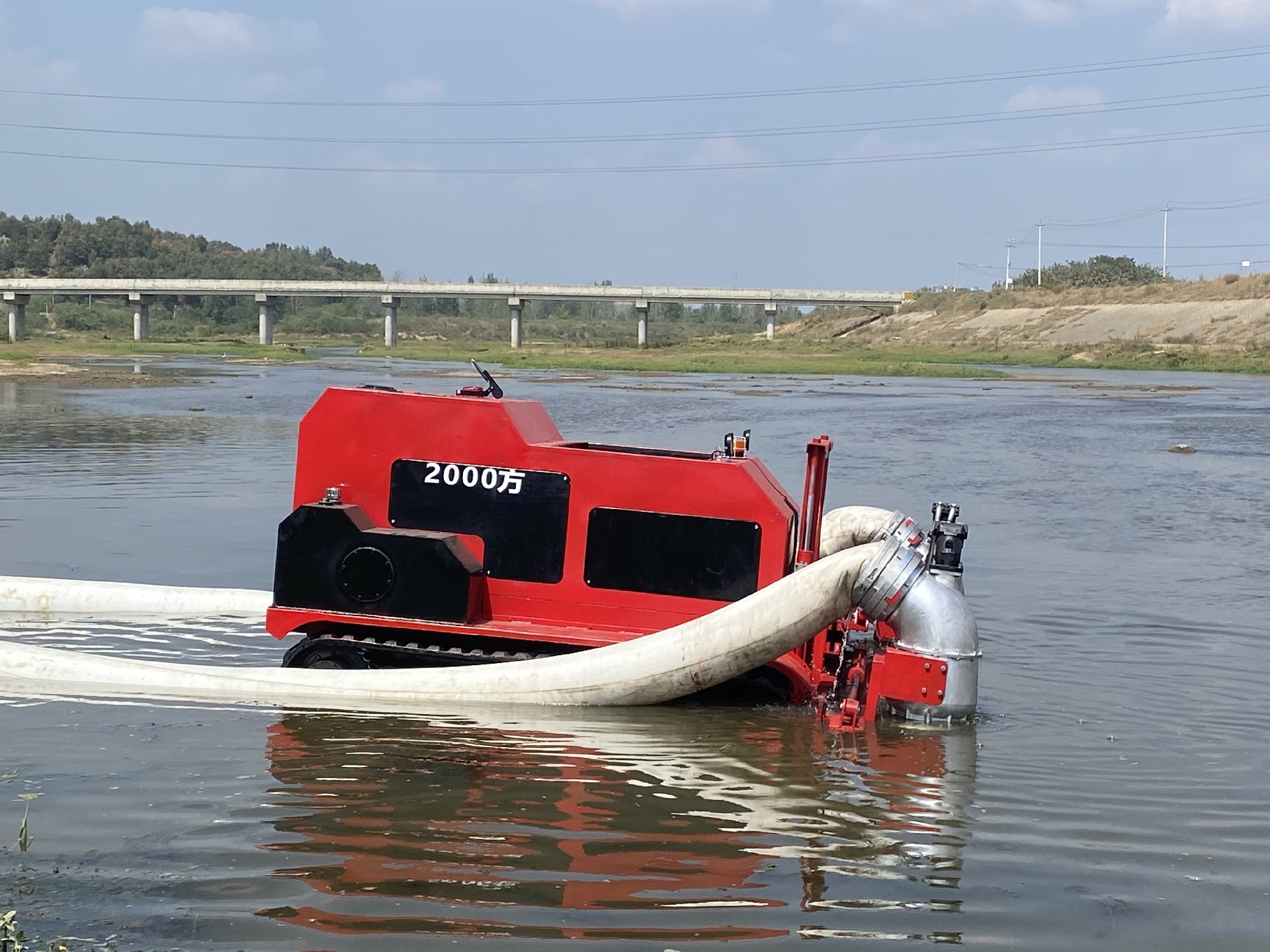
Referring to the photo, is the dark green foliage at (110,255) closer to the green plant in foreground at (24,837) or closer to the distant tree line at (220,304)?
the distant tree line at (220,304)

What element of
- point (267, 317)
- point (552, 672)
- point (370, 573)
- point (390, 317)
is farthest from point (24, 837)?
point (390, 317)

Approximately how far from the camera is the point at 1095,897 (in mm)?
5562

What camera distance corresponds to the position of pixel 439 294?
106 metres

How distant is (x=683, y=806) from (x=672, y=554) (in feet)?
6.99

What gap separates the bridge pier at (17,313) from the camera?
93250 mm

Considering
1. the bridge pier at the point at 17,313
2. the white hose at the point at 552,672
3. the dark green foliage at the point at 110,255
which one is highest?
the dark green foliage at the point at 110,255

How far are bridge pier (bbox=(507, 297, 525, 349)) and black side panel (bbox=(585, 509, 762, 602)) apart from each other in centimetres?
9546

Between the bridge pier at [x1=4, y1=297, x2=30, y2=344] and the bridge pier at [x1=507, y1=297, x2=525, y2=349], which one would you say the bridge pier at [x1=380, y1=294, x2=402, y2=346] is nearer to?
the bridge pier at [x1=507, y1=297, x2=525, y2=349]

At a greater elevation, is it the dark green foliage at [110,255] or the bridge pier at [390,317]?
the dark green foliage at [110,255]

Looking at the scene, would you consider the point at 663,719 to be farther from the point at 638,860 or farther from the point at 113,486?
the point at 113,486

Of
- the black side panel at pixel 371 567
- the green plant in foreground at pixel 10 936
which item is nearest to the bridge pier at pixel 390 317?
the black side panel at pixel 371 567

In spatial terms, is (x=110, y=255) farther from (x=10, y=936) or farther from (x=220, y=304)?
(x=10, y=936)

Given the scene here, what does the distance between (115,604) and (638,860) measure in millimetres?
6296

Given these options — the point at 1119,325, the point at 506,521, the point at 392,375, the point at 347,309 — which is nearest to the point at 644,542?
the point at 506,521
